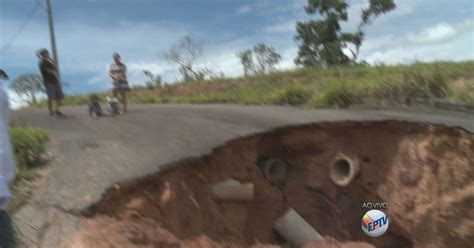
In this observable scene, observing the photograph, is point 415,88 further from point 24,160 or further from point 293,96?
point 24,160

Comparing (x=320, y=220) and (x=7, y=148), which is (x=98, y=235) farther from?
(x=320, y=220)

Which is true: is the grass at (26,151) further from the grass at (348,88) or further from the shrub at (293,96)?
the shrub at (293,96)

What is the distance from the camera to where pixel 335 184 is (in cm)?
922

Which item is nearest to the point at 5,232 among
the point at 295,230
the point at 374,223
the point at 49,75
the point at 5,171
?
the point at 5,171

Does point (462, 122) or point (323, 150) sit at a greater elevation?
point (462, 122)

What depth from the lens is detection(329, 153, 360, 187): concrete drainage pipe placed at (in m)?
9.04

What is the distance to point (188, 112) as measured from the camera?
1066 centimetres

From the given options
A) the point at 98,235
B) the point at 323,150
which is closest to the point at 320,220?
the point at 323,150

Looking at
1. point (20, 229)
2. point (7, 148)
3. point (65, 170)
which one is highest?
point (7, 148)

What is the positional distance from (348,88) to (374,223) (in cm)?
324

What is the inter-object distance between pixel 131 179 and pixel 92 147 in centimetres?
144

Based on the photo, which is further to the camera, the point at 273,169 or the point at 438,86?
the point at 438,86

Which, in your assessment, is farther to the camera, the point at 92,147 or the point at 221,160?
the point at 221,160

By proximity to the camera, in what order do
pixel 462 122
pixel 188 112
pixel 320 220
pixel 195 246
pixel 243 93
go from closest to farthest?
pixel 195 246, pixel 462 122, pixel 320 220, pixel 188 112, pixel 243 93
